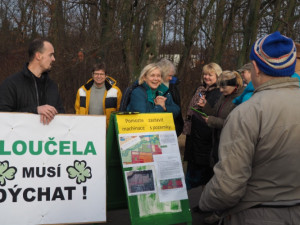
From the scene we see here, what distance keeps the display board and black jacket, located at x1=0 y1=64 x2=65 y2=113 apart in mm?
825

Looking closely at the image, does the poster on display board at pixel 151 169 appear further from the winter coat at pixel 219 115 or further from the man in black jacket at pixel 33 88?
the man in black jacket at pixel 33 88

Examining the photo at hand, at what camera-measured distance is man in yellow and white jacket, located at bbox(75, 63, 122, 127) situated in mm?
5391

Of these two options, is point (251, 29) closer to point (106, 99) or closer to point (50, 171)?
point (106, 99)

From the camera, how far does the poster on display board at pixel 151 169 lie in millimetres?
3820

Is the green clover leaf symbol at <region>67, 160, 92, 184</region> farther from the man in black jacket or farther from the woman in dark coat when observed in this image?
the woman in dark coat

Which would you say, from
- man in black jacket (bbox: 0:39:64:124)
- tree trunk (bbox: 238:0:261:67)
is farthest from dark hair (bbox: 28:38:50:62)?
tree trunk (bbox: 238:0:261:67)

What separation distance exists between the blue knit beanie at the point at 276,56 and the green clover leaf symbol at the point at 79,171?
218 centimetres

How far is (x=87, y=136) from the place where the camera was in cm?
384

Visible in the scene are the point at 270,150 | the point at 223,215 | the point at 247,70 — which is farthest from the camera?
the point at 247,70

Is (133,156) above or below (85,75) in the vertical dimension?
below

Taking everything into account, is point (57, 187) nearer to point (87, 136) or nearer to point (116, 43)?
point (87, 136)

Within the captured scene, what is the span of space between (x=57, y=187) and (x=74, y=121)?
66 cm

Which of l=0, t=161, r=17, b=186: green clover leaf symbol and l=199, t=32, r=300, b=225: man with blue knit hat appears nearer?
l=199, t=32, r=300, b=225: man with blue knit hat

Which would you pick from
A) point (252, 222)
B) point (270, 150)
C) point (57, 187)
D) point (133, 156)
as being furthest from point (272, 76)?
point (57, 187)
